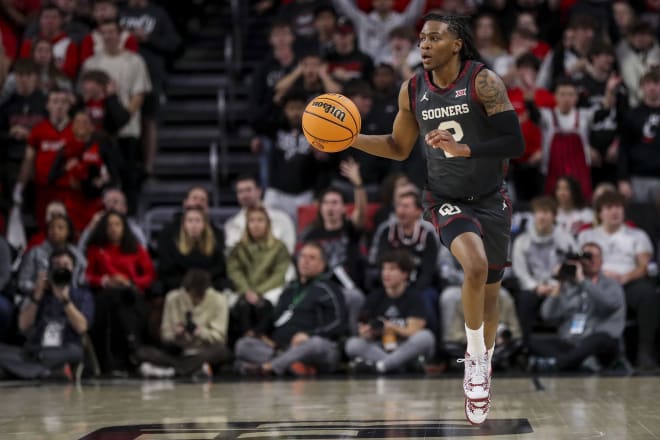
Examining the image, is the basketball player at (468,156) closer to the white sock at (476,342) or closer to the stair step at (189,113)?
the white sock at (476,342)

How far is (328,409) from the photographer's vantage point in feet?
20.7

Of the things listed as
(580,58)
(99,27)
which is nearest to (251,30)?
(99,27)

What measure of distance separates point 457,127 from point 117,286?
4764 millimetres

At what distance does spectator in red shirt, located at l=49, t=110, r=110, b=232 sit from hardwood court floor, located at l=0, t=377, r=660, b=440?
262 centimetres

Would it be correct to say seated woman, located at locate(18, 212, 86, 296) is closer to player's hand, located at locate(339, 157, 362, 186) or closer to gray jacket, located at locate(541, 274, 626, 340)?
player's hand, located at locate(339, 157, 362, 186)

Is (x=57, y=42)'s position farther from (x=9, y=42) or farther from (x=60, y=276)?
(x=60, y=276)

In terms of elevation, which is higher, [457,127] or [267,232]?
[457,127]

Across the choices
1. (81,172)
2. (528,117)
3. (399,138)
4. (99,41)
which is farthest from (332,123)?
(99,41)

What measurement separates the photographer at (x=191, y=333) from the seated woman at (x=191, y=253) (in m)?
0.27

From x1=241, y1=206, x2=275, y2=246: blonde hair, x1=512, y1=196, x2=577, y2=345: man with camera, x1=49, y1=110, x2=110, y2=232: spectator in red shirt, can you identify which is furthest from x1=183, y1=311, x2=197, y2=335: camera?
x1=512, y1=196, x2=577, y2=345: man with camera

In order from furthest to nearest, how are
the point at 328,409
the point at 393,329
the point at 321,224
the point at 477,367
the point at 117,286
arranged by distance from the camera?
the point at 321,224, the point at 117,286, the point at 393,329, the point at 328,409, the point at 477,367

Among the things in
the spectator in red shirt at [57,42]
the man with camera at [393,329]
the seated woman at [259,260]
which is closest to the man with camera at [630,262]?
the man with camera at [393,329]

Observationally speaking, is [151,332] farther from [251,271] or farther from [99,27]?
[99,27]

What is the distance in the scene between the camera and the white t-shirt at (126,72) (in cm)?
1170
